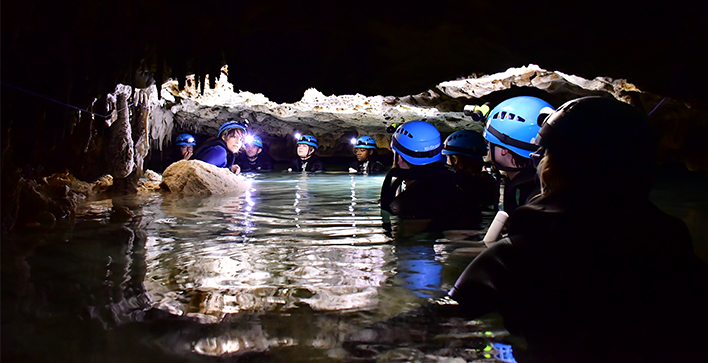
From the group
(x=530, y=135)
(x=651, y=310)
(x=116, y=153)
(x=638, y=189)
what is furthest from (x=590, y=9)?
(x=116, y=153)

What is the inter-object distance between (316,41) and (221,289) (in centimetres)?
342

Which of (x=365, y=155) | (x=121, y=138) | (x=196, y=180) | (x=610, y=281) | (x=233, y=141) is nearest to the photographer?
(x=610, y=281)

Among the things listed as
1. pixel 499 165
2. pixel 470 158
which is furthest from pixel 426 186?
pixel 499 165

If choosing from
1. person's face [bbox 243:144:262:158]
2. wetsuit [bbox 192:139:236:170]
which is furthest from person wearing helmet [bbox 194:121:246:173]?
person's face [bbox 243:144:262:158]

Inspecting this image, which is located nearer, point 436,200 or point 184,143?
point 436,200

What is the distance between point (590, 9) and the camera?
3746mm

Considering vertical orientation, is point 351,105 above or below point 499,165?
above

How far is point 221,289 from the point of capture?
2703 mm

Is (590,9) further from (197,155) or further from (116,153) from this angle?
(197,155)

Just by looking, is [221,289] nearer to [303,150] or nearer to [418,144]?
[418,144]

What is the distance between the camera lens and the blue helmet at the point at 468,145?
4492 mm

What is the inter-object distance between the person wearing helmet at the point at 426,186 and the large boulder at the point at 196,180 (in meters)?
4.92

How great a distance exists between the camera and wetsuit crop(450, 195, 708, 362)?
1437 mm

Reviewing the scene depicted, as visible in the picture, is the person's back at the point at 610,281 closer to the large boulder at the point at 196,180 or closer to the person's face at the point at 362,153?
the large boulder at the point at 196,180
